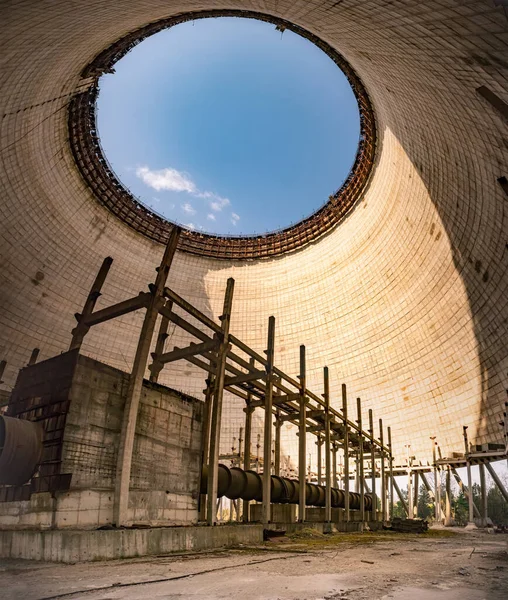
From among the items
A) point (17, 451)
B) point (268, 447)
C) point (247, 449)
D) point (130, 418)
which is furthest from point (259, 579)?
point (247, 449)

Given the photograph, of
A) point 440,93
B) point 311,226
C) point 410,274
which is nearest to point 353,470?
point 410,274

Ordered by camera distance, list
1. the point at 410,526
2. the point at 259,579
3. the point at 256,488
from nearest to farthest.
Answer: the point at 259,579
the point at 256,488
the point at 410,526

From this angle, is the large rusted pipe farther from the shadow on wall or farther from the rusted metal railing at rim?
the rusted metal railing at rim

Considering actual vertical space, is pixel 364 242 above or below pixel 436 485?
above

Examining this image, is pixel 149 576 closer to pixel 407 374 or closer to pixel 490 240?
pixel 490 240

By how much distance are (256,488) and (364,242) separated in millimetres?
16605

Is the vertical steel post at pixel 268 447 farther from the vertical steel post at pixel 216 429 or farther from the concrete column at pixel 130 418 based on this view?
the concrete column at pixel 130 418

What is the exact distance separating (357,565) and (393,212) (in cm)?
2014

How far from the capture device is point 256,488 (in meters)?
13.7

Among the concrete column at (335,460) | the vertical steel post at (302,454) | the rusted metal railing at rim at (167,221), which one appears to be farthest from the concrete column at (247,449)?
the rusted metal railing at rim at (167,221)

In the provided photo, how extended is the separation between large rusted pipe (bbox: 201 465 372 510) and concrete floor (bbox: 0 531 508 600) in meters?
5.51

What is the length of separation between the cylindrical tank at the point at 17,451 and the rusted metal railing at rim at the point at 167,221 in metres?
16.5

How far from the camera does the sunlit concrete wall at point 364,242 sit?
11727mm

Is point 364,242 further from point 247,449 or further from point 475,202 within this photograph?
point 247,449
